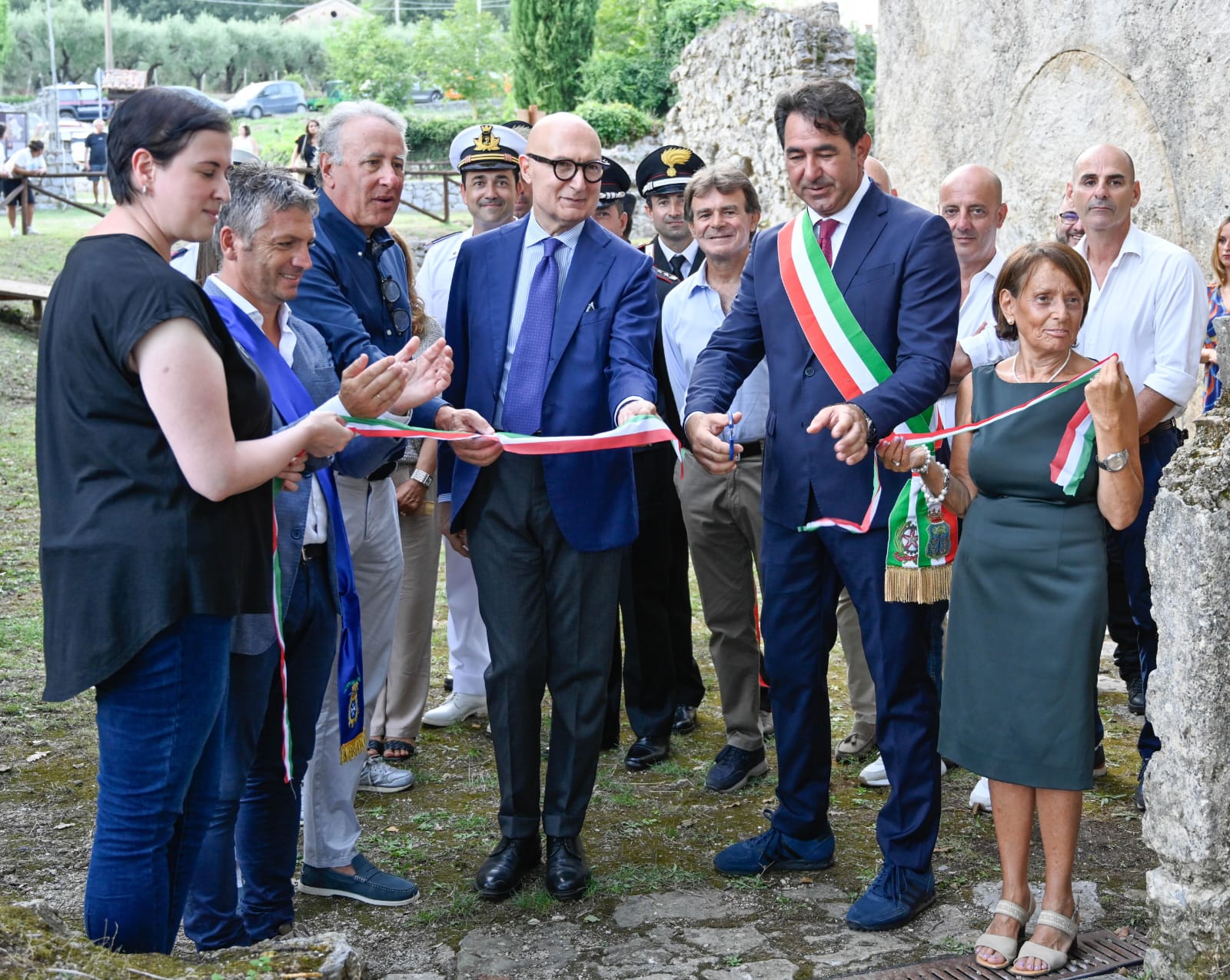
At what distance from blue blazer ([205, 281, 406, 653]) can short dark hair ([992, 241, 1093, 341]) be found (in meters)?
1.88

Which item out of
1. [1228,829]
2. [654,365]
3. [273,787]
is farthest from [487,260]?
[1228,829]

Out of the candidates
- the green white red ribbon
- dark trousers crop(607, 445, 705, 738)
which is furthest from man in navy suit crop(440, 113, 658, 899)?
dark trousers crop(607, 445, 705, 738)

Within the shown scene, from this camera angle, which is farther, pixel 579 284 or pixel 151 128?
pixel 579 284

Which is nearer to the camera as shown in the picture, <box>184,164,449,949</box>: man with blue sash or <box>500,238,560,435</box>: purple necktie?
<box>184,164,449,949</box>: man with blue sash

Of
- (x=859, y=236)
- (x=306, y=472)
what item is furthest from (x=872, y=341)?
(x=306, y=472)

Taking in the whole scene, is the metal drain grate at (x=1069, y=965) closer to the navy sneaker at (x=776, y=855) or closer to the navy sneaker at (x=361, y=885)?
the navy sneaker at (x=776, y=855)

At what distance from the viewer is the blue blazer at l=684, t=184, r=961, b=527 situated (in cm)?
377

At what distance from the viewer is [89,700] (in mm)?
5684

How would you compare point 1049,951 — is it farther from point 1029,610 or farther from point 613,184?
point 613,184

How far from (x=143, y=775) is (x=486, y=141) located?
152 inches

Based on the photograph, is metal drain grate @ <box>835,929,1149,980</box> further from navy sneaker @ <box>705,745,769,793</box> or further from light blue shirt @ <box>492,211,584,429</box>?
light blue shirt @ <box>492,211,584,429</box>

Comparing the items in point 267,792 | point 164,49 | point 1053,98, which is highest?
point 164,49

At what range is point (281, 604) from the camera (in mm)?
3346

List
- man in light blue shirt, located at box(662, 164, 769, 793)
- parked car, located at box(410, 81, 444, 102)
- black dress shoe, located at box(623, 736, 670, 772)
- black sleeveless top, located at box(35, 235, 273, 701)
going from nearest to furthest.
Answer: black sleeveless top, located at box(35, 235, 273, 701) → man in light blue shirt, located at box(662, 164, 769, 793) → black dress shoe, located at box(623, 736, 670, 772) → parked car, located at box(410, 81, 444, 102)
